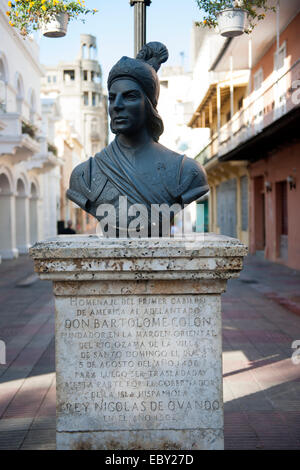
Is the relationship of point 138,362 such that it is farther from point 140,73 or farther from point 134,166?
point 140,73

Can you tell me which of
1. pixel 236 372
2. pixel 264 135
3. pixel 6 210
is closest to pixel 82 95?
pixel 6 210

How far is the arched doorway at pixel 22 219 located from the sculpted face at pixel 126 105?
18304 millimetres

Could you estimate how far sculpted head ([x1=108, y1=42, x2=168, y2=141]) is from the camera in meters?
3.19

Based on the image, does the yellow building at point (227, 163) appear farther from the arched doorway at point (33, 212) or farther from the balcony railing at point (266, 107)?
the arched doorway at point (33, 212)

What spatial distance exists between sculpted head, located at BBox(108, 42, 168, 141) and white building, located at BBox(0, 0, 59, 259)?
1087 centimetres

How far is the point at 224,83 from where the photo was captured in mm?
18969

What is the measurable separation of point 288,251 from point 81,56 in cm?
5590

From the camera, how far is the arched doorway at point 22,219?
20984 mm

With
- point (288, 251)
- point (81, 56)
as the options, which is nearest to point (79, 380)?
point (288, 251)

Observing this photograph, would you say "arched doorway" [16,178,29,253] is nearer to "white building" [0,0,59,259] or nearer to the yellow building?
"white building" [0,0,59,259]

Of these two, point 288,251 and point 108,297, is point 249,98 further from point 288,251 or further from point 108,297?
point 108,297

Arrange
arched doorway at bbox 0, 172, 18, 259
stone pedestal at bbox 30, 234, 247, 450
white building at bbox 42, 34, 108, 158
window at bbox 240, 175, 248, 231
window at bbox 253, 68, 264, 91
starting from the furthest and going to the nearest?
white building at bbox 42, 34, 108, 158
window at bbox 240, 175, 248, 231
arched doorway at bbox 0, 172, 18, 259
window at bbox 253, 68, 264, 91
stone pedestal at bbox 30, 234, 247, 450

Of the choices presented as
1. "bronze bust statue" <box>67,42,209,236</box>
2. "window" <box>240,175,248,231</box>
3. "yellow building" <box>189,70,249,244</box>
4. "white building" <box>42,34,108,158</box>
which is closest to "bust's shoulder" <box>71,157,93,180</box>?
"bronze bust statue" <box>67,42,209,236</box>

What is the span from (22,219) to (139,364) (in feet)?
61.9
